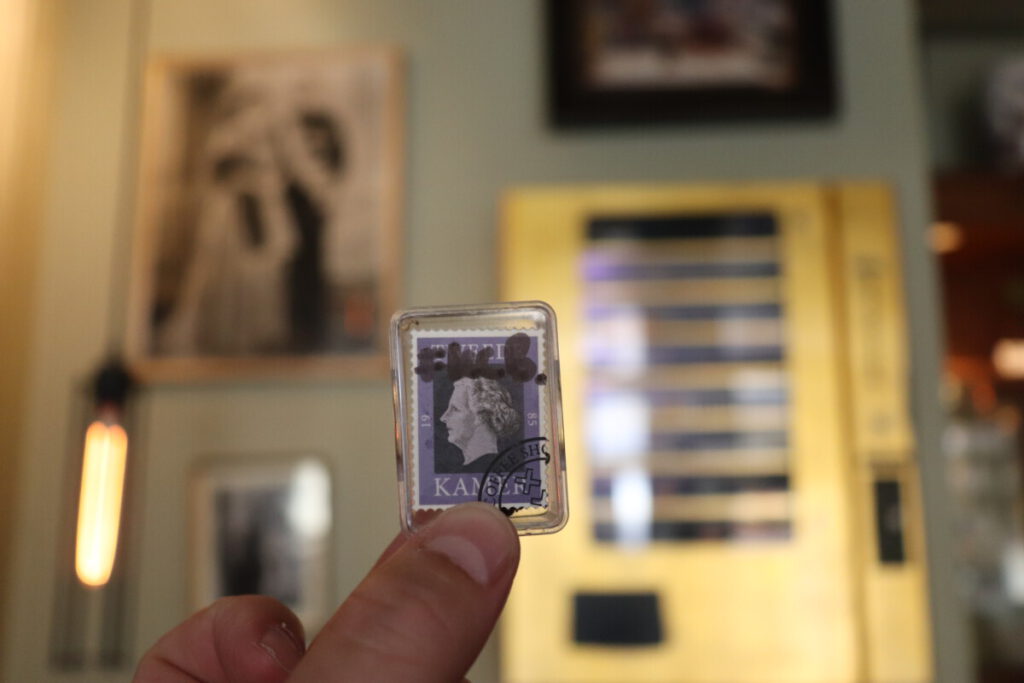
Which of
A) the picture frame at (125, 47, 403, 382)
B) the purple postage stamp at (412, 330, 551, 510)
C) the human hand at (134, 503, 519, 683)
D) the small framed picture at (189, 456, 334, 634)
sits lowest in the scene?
the small framed picture at (189, 456, 334, 634)

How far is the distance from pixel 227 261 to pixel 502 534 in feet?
3.45

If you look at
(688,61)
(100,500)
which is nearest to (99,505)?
(100,500)

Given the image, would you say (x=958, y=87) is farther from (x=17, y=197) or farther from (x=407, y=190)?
(x=17, y=197)

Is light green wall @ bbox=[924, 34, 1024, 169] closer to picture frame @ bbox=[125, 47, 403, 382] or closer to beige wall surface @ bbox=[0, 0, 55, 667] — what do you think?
picture frame @ bbox=[125, 47, 403, 382]

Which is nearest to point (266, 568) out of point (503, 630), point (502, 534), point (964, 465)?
point (503, 630)

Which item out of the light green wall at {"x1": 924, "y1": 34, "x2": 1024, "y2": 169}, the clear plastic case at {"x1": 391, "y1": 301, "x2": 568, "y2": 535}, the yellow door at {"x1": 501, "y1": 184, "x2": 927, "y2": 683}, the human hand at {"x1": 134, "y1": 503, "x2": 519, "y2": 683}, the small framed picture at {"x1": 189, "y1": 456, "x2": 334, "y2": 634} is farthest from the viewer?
the light green wall at {"x1": 924, "y1": 34, "x2": 1024, "y2": 169}

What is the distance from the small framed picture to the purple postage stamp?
2.68ft

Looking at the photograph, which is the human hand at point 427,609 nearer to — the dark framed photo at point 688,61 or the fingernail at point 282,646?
the fingernail at point 282,646

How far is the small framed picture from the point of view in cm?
124

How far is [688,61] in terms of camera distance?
1.32 meters

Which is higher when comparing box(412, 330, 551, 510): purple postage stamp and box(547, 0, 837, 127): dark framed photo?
box(547, 0, 837, 127): dark framed photo

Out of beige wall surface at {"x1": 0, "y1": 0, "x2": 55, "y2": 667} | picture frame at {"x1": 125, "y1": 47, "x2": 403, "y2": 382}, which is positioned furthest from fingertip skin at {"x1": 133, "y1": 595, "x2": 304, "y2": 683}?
beige wall surface at {"x1": 0, "y1": 0, "x2": 55, "y2": 667}

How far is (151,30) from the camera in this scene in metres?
1.43

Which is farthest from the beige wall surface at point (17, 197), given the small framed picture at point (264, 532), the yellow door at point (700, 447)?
the yellow door at point (700, 447)
